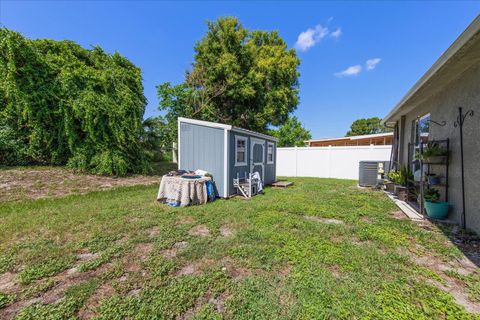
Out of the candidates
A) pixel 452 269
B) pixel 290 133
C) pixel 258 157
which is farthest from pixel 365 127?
pixel 452 269

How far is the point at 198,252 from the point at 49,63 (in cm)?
931

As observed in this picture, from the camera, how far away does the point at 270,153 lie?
341 inches

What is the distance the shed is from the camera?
577 centimetres

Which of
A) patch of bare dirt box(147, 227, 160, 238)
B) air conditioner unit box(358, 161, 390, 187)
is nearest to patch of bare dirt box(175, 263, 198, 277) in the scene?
patch of bare dirt box(147, 227, 160, 238)

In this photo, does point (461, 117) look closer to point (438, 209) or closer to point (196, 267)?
point (438, 209)

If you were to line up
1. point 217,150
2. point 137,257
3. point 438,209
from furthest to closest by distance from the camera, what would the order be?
point 217,150 → point 438,209 → point 137,257

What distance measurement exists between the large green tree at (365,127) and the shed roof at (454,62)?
4169 cm

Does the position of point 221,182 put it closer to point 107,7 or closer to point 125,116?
point 125,116

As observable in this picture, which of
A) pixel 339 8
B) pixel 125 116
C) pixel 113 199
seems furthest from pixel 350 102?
pixel 113 199

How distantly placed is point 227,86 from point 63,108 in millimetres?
8158

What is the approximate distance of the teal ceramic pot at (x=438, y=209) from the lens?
3.85 m

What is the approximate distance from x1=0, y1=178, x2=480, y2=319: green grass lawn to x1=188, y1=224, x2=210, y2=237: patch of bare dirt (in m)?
0.03

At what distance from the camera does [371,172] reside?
25.8 feet

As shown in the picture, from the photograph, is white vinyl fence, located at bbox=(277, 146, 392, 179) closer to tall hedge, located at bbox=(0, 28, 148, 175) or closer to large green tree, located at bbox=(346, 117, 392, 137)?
tall hedge, located at bbox=(0, 28, 148, 175)
